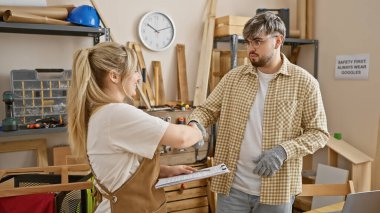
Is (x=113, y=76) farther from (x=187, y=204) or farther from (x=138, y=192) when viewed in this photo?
(x=187, y=204)

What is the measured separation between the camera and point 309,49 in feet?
11.1

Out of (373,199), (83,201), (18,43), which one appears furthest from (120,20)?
(373,199)

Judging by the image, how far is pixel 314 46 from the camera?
3283 millimetres

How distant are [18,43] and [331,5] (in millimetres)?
2582

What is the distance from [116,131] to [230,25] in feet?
6.60

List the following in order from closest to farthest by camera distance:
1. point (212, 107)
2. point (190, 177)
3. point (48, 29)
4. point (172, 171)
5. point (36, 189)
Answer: point (190, 177) < point (172, 171) < point (36, 189) < point (212, 107) < point (48, 29)

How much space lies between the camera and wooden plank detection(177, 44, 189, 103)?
3086 millimetres

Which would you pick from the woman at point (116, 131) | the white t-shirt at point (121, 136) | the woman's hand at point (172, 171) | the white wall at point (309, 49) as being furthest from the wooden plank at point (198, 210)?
the white t-shirt at point (121, 136)

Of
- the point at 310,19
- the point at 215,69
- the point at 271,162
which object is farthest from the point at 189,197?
the point at 310,19

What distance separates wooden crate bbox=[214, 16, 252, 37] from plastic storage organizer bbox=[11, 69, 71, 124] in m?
1.29

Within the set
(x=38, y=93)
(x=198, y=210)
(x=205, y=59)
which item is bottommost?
(x=198, y=210)

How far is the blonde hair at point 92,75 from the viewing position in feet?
3.87

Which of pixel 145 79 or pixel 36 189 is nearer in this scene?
pixel 36 189

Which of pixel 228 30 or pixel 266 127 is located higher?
pixel 228 30
